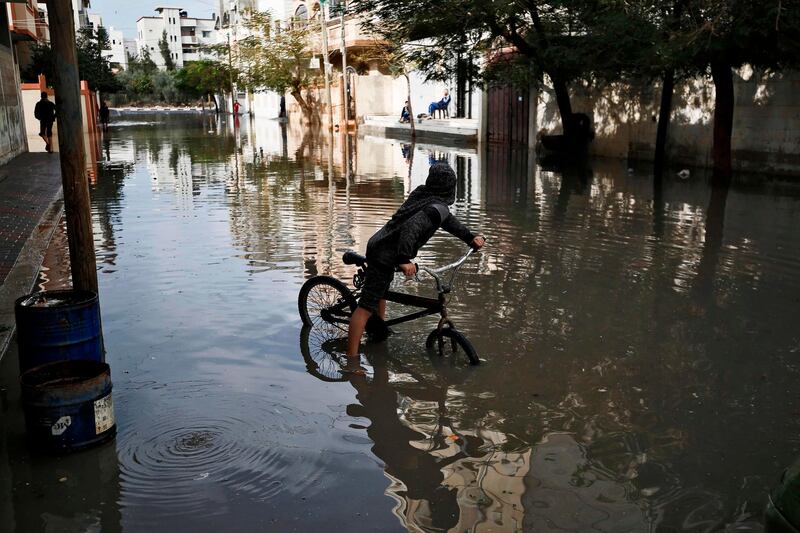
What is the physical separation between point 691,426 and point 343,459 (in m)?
2.07

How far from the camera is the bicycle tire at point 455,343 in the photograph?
5730 mm

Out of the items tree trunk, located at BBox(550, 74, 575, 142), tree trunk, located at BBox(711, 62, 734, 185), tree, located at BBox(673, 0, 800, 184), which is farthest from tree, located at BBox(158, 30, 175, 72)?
tree, located at BBox(673, 0, 800, 184)

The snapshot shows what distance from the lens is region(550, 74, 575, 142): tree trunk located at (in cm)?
2244

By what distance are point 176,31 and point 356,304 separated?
146278 millimetres

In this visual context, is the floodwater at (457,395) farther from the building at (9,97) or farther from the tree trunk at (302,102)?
the tree trunk at (302,102)

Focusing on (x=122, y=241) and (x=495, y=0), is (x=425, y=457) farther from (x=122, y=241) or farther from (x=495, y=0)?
(x=495, y=0)

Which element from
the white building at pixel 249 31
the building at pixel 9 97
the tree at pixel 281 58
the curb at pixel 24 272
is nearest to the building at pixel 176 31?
the white building at pixel 249 31

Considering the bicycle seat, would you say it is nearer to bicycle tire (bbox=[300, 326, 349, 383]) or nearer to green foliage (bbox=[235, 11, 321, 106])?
bicycle tire (bbox=[300, 326, 349, 383])

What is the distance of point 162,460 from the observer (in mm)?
4324

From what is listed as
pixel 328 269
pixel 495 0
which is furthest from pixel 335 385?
pixel 495 0

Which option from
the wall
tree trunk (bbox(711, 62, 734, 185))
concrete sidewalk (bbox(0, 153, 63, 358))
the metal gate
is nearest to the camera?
concrete sidewalk (bbox(0, 153, 63, 358))

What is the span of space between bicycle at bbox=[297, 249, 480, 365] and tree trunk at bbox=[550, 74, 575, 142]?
55.9 feet

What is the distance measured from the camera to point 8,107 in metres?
23.3

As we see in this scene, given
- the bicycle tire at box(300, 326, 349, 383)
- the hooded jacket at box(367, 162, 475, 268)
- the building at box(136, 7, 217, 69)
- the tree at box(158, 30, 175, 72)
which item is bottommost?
the bicycle tire at box(300, 326, 349, 383)
